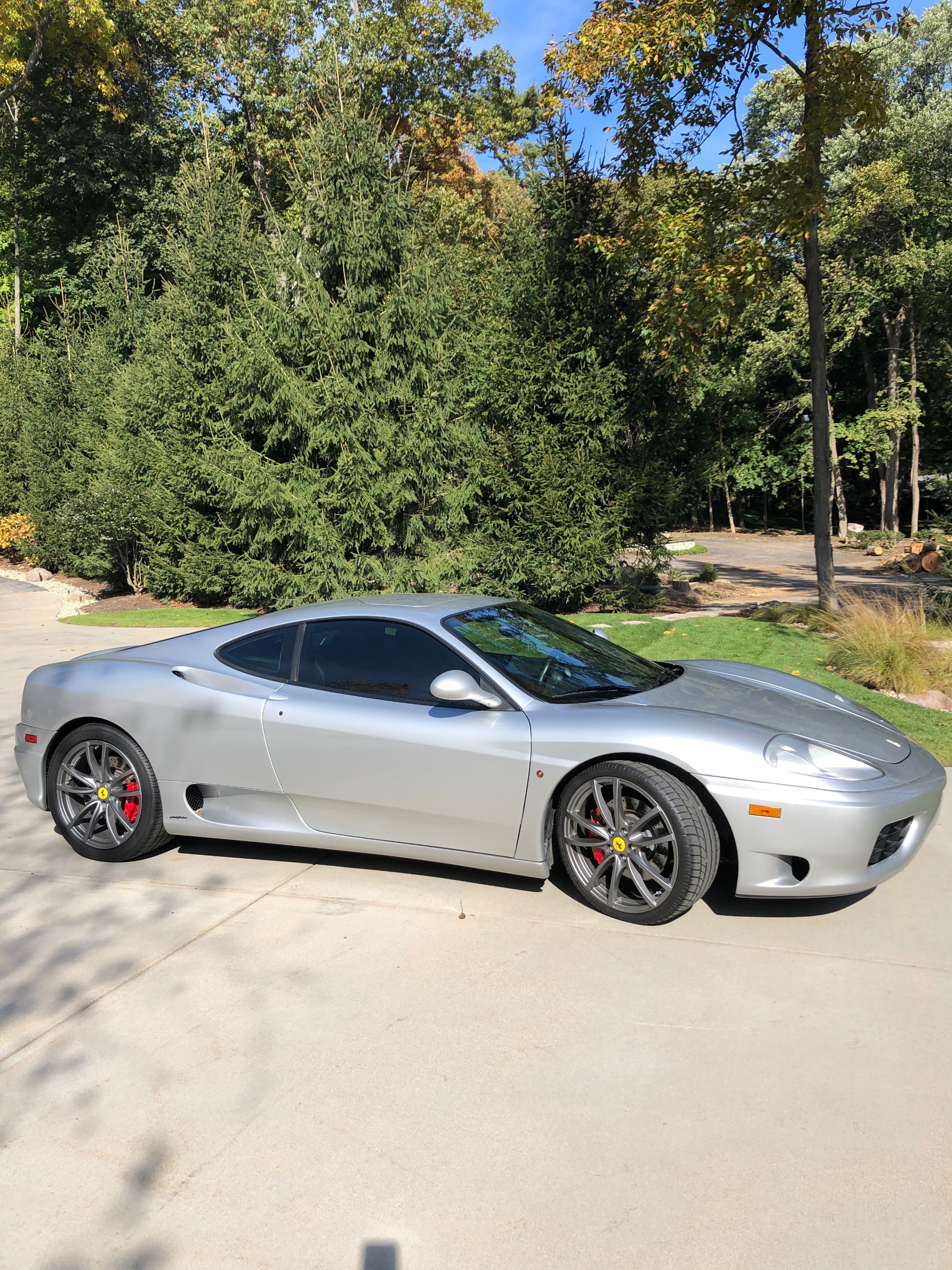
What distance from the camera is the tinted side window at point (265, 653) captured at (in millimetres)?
4641

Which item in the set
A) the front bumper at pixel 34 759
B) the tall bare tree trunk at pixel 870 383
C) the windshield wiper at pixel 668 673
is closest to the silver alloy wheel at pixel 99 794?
the front bumper at pixel 34 759

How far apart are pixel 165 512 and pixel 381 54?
2181 centimetres

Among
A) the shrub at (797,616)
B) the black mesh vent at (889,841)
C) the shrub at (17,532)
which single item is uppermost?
the shrub at (17,532)

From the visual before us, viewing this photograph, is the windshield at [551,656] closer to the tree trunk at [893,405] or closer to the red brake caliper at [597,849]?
the red brake caliper at [597,849]

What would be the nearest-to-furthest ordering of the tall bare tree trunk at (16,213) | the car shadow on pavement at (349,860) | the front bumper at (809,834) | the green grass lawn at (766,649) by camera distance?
the front bumper at (809,834), the car shadow on pavement at (349,860), the green grass lawn at (766,649), the tall bare tree trunk at (16,213)

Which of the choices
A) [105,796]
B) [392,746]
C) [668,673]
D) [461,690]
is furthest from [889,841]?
[105,796]

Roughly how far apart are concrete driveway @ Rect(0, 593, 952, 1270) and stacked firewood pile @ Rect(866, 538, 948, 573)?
1692 centimetres

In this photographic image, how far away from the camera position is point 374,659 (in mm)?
4496

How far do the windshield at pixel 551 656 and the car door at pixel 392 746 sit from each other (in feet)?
0.68

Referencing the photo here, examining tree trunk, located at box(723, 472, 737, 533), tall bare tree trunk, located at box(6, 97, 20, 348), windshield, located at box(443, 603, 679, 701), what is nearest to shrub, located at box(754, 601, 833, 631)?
windshield, located at box(443, 603, 679, 701)

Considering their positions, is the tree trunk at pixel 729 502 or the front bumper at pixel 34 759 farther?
the tree trunk at pixel 729 502

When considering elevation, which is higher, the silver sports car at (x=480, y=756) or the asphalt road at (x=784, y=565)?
the silver sports car at (x=480, y=756)

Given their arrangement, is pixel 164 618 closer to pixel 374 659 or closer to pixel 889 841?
pixel 374 659

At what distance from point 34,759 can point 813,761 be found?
12.8 ft
